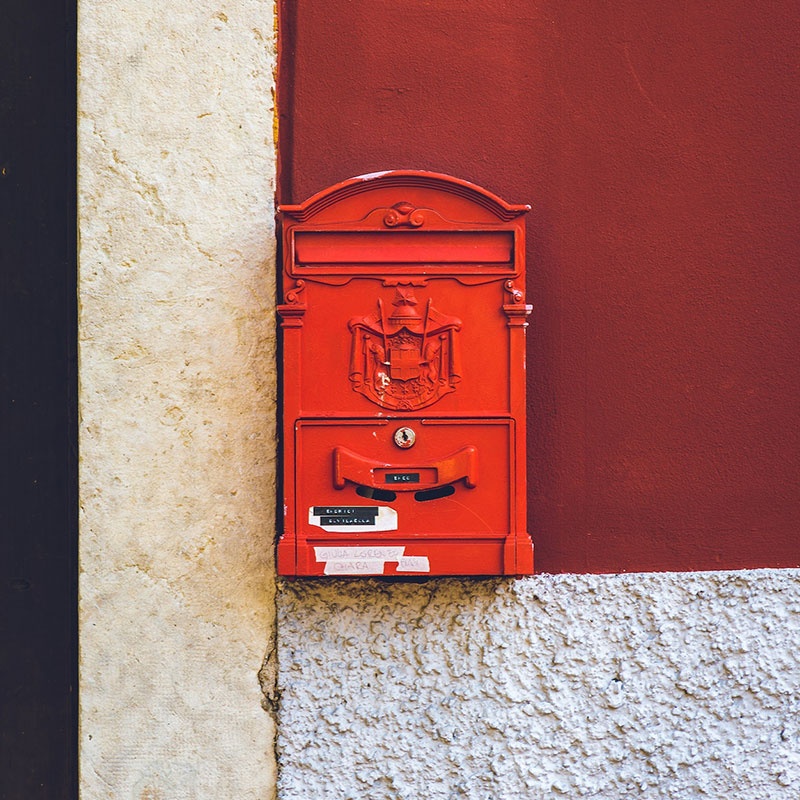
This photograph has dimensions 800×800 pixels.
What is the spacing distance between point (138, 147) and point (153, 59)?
242mm

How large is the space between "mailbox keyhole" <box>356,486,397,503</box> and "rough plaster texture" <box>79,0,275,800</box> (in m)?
0.35

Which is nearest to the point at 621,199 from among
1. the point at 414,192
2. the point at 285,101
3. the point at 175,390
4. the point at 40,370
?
the point at 414,192

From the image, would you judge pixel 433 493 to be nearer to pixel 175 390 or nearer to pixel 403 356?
pixel 403 356

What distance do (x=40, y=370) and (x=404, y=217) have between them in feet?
3.87

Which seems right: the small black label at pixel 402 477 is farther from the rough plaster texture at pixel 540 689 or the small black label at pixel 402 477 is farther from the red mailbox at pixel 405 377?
the rough plaster texture at pixel 540 689

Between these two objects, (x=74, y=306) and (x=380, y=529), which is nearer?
(x=380, y=529)

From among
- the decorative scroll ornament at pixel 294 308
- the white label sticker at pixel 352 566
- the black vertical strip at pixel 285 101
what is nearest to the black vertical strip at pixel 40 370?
the black vertical strip at pixel 285 101

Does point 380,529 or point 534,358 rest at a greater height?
point 534,358

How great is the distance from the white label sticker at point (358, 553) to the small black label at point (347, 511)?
0.21ft

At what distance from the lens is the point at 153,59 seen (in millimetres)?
1930

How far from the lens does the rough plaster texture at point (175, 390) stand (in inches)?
75.4

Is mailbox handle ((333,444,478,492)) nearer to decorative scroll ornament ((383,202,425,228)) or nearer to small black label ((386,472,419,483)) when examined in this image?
small black label ((386,472,419,483))

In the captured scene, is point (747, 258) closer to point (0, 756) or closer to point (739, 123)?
point (739, 123)

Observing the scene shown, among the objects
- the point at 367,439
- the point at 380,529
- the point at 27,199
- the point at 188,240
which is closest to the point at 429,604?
the point at 380,529
